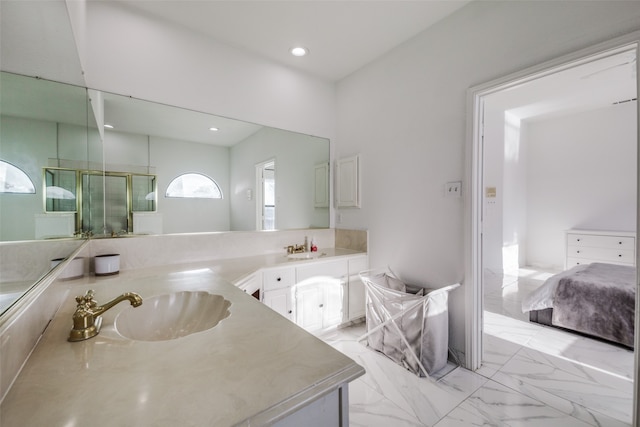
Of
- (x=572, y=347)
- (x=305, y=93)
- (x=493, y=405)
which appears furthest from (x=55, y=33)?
(x=572, y=347)

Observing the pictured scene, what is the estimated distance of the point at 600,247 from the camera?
3.90 meters

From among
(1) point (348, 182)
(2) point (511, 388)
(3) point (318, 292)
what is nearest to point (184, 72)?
(1) point (348, 182)

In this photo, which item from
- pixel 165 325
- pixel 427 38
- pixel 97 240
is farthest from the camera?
pixel 427 38

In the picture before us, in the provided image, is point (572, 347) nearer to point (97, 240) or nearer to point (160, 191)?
point (160, 191)

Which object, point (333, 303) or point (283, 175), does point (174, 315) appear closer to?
point (333, 303)

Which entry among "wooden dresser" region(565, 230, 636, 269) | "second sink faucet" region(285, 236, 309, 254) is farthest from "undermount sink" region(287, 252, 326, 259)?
"wooden dresser" region(565, 230, 636, 269)

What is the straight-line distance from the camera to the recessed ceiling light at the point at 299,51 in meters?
2.35

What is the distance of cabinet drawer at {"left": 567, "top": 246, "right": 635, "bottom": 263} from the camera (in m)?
3.69

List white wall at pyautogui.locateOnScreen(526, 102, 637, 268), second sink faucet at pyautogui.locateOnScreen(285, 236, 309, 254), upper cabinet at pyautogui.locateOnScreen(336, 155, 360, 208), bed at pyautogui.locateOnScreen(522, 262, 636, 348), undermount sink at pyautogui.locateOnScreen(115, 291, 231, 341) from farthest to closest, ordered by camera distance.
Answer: white wall at pyautogui.locateOnScreen(526, 102, 637, 268)
upper cabinet at pyautogui.locateOnScreen(336, 155, 360, 208)
second sink faucet at pyautogui.locateOnScreen(285, 236, 309, 254)
bed at pyautogui.locateOnScreen(522, 262, 636, 348)
undermount sink at pyautogui.locateOnScreen(115, 291, 231, 341)

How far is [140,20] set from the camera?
1.91m

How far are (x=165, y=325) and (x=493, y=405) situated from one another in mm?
1892

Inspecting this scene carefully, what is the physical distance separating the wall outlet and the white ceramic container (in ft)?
7.79

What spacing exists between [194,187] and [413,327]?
2012 millimetres

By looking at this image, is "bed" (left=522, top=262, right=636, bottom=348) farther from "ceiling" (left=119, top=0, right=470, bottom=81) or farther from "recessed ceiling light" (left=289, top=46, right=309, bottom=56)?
"recessed ceiling light" (left=289, top=46, right=309, bottom=56)
